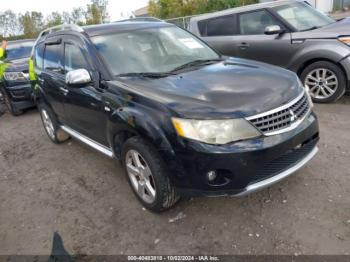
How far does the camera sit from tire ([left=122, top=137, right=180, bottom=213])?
270 cm

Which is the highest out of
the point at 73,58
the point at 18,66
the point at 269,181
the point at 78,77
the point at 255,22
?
the point at 255,22

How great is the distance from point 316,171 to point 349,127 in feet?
4.71

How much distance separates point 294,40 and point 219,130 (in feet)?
12.5

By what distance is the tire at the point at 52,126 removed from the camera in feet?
16.2

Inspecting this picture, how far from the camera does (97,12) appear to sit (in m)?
34.4

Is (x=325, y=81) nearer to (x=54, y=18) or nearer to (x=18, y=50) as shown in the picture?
(x=18, y=50)

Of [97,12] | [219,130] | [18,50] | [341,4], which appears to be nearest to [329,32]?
[219,130]

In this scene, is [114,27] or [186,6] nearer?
[114,27]

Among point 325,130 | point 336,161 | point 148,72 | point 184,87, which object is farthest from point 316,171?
point 148,72

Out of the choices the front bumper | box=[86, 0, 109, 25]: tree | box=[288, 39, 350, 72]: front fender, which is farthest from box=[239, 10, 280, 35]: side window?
box=[86, 0, 109, 25]: tree

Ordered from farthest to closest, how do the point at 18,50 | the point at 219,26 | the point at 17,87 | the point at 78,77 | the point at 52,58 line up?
the point at 18,50, the point at 17,87, the point at 219,26, the point at 52,58, the point at 78,77

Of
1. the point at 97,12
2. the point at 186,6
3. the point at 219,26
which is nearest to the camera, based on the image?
the point at 219,26

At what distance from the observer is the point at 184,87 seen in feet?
9.08

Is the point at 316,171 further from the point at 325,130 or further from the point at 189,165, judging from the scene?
the point at 189,165
